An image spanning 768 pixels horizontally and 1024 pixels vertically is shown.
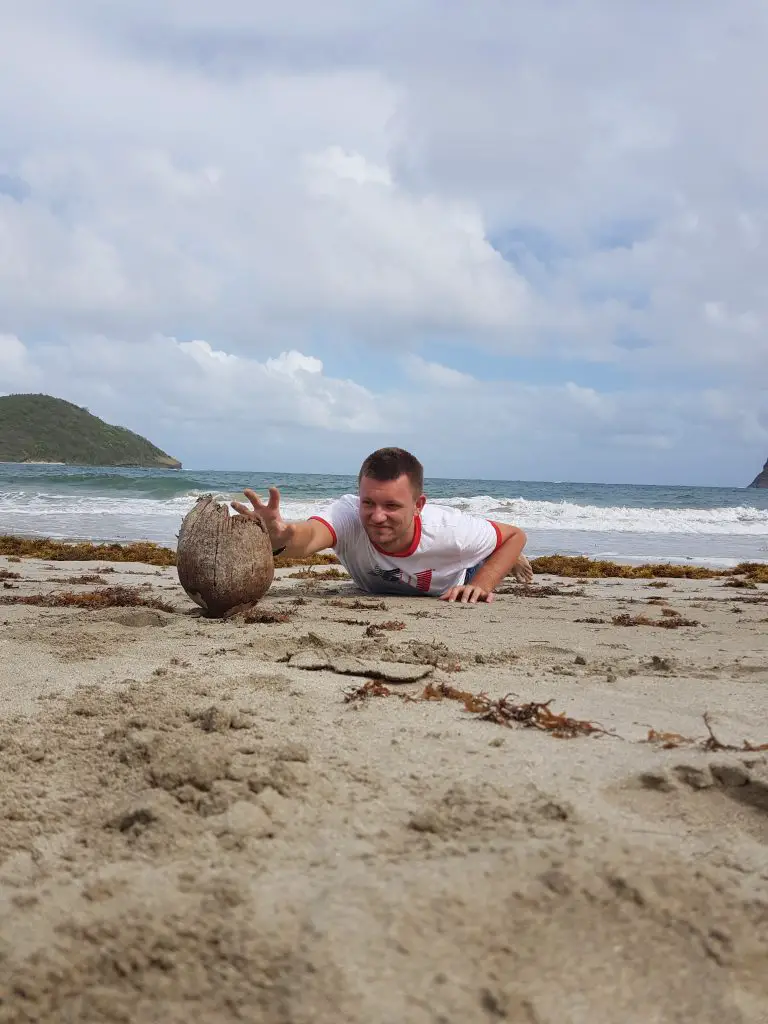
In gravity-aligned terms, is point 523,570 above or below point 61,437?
below

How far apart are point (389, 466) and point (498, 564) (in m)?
1.67

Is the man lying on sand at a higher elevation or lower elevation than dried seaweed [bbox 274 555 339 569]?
higher

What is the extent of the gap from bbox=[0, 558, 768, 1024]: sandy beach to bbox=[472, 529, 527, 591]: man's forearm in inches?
129

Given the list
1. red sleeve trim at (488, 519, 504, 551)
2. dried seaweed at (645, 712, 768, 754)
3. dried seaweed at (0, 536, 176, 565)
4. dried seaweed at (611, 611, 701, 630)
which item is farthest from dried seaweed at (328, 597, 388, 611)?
dried seaweed at (0, 536, 176, 565)

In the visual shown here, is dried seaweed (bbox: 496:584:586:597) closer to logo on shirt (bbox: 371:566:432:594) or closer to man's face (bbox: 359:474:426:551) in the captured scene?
logo on shirt (bbox: 371:566:432:594)

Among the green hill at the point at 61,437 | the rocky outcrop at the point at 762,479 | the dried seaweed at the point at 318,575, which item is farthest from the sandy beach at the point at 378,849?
the rocky outcrop at the point at 762,479

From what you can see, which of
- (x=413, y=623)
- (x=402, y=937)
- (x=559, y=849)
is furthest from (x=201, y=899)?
(x=413, y=623)

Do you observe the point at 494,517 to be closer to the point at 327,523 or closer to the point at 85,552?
the point at 85,552

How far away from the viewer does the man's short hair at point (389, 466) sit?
573 cm

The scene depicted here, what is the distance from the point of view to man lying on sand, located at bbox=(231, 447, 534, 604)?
5.75 metres

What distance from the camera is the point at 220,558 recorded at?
203 inches

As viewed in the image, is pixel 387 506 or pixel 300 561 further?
pixel 300 561

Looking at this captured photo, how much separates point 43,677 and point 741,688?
121 inches

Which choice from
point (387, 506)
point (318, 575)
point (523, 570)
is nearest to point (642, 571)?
point (523, 570)
